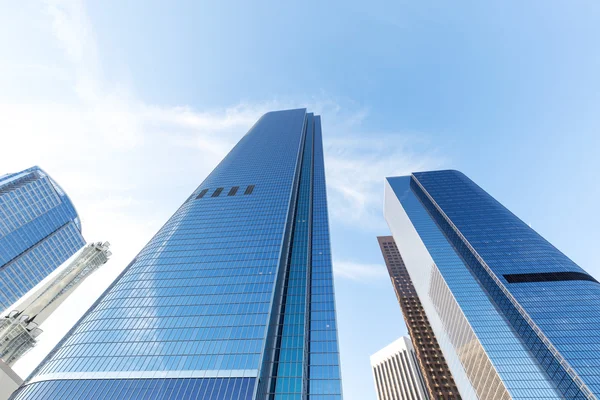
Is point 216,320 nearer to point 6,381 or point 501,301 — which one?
point 6,381

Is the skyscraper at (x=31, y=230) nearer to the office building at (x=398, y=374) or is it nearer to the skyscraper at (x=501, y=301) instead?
the skyscraper at (x=501, y=301)

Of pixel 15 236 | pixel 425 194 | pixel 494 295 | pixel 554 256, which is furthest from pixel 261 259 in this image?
pixel 15 236

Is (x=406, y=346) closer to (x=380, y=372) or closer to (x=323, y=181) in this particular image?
(x=380, y=372)

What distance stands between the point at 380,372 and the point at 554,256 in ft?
339

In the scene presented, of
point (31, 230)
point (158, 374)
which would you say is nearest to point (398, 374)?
point (158, 374)

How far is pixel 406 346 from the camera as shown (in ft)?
471

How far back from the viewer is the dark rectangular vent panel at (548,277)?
88.3 meters

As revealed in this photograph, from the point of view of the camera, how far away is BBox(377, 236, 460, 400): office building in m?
107

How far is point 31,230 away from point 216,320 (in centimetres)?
12322

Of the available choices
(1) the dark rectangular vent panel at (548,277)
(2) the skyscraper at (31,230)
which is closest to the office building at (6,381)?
(2) the skyscraper at (31,230)

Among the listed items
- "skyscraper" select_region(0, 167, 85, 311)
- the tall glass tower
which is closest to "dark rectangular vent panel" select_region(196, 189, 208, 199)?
the tall glass tower

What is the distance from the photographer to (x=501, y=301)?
86750 millimetres

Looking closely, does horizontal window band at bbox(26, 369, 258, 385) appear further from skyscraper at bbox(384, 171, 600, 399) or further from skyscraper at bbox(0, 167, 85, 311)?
skyscraper at bbox(0, 167, 85, 311)

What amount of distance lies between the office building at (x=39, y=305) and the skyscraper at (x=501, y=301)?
12785cm
